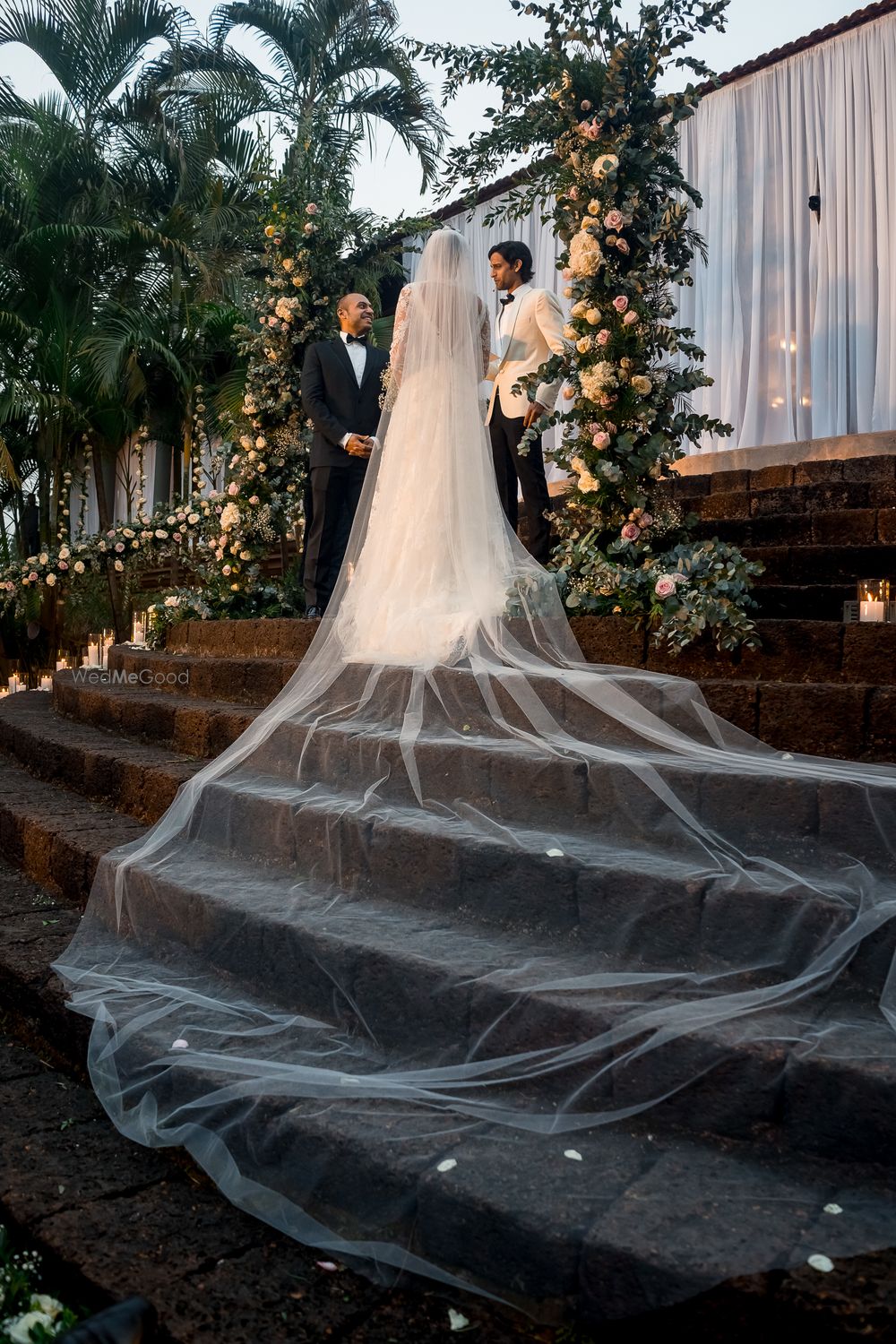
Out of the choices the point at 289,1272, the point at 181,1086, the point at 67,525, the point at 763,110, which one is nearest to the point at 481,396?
the point at 181,1086

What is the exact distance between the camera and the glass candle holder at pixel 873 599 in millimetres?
4004

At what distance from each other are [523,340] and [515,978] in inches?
162

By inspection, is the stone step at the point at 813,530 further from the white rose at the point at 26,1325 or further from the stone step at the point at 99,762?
the white rose at the point at 26,1325

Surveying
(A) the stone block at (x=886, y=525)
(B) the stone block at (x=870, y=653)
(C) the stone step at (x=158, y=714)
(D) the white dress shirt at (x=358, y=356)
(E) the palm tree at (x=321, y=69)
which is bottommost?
(C) the stone step at (x=158, y=714)

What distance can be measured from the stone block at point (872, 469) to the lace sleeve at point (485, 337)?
7.74ft

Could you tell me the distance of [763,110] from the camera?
9.84 m

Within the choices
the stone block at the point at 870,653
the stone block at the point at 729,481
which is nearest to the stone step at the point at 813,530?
the stone block at the point at 729,481

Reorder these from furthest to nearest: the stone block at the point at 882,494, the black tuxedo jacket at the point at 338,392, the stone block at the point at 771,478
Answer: the stone block at the point at 771,478, the black tuxedo jacket at the point at 338,392, the stone block at the point at 882,494

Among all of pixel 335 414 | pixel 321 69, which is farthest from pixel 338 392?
pixel 321 69

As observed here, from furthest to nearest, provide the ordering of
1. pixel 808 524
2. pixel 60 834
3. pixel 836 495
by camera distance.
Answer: pixel 836 495 → pixel 808 524 → pixel 60 834

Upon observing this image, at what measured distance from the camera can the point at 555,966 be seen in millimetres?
2568

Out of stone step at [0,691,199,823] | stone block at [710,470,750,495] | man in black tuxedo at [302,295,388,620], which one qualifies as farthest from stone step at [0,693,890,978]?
stone block at [710,470,750,495]

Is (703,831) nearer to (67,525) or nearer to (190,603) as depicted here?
(190,603)

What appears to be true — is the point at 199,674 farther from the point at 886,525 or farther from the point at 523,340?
the point at 886,525
